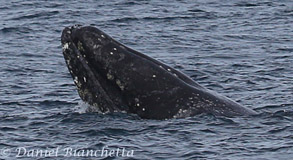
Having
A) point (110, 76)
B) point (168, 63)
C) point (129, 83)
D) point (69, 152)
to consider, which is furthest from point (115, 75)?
point (168, 63)

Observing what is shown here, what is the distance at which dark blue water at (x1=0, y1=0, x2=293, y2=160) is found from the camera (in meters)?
15.7

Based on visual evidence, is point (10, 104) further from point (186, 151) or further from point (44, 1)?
point (44, 1)

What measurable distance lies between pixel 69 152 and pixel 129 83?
6.21ft

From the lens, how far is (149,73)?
16.3m

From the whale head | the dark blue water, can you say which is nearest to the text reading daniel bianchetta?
the dark blue water

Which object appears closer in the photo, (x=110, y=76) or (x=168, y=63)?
(x=110, y=76)

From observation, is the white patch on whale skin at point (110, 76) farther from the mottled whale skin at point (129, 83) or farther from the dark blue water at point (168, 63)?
the dark blue water at point (168, 63)

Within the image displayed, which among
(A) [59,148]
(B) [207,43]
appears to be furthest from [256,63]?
(A) [59,148]

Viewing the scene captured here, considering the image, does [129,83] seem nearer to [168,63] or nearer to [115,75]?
[115,75]

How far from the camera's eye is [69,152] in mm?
15227

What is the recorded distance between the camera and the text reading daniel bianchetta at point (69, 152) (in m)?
15.1

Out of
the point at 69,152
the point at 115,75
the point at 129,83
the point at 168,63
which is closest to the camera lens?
the point at 69,152

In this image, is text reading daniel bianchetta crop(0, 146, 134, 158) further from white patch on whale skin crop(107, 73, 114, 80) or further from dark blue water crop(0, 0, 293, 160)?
white patch on whale skin crop(107, 73, 114, 80)

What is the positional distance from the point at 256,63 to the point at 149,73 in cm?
1032
